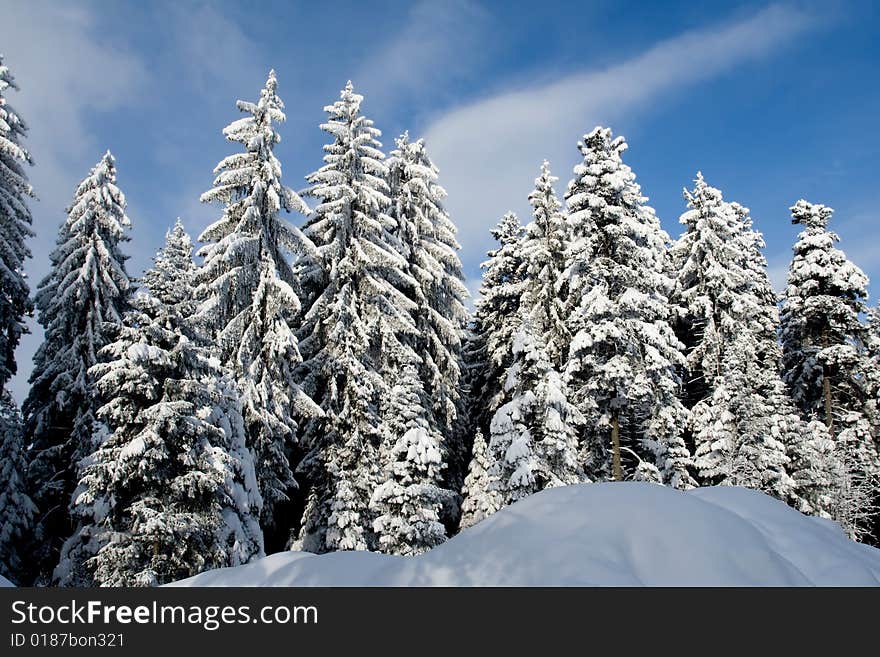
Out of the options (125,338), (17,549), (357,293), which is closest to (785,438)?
(357,293)

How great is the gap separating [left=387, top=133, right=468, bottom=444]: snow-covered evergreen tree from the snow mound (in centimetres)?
1862

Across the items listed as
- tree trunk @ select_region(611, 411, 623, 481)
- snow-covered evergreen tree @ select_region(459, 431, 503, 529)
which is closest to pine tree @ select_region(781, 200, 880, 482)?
tree trunk @ select_region(611, 411, 623, 481)

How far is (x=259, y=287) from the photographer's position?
64.5 ft

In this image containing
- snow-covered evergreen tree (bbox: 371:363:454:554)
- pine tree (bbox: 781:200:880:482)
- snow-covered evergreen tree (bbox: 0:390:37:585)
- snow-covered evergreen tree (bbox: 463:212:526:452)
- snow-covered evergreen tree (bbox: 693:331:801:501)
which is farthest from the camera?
pine tree (bbox: 781:200:880:482)

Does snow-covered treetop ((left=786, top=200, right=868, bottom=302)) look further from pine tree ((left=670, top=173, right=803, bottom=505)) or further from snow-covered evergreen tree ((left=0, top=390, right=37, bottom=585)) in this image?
snow-covered evergreen tree ((left=0, top=390, right=37, bottom=585))

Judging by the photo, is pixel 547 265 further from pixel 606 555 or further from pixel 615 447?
pixel 606 555

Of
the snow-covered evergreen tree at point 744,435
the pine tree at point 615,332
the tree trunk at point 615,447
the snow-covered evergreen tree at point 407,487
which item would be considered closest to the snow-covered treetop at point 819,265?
the snow-covered evergreen tree at point 744,435

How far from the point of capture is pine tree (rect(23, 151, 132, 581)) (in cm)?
2006

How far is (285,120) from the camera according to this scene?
2102 cm

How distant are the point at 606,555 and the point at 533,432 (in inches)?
552

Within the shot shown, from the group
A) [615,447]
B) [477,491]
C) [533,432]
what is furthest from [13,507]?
[615,447]

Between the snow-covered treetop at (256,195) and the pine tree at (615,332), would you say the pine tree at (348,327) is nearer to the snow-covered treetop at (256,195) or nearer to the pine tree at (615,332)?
the snow-covered treetop at (256,195)

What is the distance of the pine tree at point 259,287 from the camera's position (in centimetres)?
1861

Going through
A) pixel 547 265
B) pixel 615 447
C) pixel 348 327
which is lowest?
pixel 615 447
